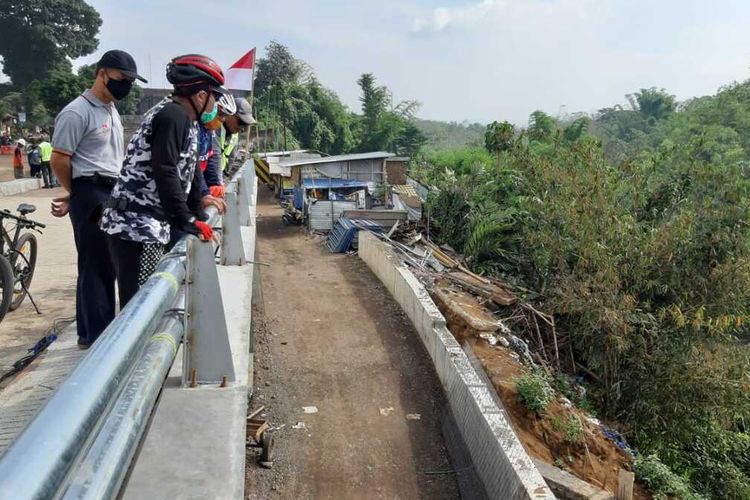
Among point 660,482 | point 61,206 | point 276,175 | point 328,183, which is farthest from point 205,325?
point 276,175

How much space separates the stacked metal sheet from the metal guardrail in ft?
38.8

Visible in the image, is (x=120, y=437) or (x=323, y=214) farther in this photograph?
(x=323, y=214)

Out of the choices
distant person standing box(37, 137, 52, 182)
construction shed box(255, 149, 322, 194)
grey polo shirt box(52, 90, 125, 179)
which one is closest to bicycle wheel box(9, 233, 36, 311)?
grey polo shirt box(52, 90, 125, 179)

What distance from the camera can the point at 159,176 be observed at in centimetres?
273

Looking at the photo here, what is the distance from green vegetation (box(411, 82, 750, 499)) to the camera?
30.5ft

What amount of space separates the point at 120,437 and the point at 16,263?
5511 millimetres

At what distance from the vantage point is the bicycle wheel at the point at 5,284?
16.8 feet

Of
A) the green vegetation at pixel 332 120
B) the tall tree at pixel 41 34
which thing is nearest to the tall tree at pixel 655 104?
the green vegetation at pixel 332 120

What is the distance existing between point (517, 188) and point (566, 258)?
157 inches

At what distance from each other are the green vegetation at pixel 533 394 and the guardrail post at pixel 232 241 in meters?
3.34

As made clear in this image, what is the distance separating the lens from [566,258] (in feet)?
36.2

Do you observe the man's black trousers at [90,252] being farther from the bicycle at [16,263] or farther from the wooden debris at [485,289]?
the wooden debris at [485,289]

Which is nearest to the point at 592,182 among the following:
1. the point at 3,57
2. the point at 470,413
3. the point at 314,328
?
the point at 314,328

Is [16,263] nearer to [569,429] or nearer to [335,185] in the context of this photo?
[569,429]
